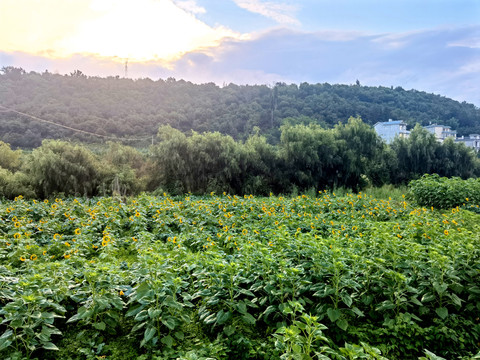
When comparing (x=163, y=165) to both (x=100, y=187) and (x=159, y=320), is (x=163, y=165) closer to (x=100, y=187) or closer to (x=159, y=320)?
(x=100, y=187)

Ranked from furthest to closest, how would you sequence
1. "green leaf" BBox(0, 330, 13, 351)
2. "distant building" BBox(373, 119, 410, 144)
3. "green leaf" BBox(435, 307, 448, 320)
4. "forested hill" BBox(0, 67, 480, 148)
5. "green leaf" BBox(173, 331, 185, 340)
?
"distant building" BBox(373, 119, 410, 144), "forested hill" BBox(0, 67, 480, 148), "green leaf" BBox(435, 307, 448, 320), "green leaf" BBox(173, 331, 185, 340), "green leaf" BBox(0, 330, 13, 351)

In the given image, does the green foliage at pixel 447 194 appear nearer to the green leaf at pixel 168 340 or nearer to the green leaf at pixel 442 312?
the green leaf at pixel 442 312

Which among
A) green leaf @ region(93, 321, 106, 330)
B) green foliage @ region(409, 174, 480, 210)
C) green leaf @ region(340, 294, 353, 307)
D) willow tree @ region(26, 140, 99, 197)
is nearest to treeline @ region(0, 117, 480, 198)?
willow tree @ region(26, 140, 99, 197)

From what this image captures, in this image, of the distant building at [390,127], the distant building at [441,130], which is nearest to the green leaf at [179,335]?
the distant building at [441,130]

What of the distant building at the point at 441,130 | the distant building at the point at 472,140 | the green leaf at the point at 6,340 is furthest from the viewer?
the distant building at the point at 472,140

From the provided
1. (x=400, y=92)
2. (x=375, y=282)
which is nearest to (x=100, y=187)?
(x=375, y=282)

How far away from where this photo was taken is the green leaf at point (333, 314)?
2371 mm

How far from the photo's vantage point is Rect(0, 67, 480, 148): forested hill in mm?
18766

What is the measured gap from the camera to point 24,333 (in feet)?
6.97

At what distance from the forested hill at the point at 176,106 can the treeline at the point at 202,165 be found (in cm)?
754

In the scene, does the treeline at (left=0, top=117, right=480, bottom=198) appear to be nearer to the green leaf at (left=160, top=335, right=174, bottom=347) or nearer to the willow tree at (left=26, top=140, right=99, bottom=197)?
the willow tree at (left=26, top=140, right=99, bottom=197)

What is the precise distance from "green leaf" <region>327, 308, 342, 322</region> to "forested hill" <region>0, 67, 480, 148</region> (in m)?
17.2

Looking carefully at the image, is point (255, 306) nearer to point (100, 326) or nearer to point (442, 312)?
point (100, 326)

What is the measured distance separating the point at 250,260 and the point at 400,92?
38361 millimetres
